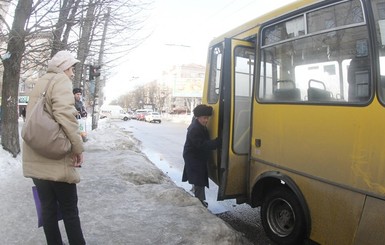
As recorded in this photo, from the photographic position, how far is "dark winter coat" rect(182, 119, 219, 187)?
5774mm

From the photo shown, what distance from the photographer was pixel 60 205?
11.1 ft

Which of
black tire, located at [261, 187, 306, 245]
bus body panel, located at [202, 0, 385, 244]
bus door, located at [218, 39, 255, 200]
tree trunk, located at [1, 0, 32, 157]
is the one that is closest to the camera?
bus body panel, located at [202, 0, 385, 244]

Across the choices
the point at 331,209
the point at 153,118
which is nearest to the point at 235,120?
the point at 331,209

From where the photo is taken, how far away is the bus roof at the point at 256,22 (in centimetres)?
434

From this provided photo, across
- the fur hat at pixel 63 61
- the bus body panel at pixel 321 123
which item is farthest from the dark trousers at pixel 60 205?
the bus body panel at pixel 321 123

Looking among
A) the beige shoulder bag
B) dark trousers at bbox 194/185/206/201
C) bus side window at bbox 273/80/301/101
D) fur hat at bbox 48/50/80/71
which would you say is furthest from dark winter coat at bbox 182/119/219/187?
the beige shoulder bag

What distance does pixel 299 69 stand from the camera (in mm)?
4328

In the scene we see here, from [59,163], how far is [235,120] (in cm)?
265

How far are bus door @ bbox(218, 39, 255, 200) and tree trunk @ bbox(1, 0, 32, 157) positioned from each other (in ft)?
18.2

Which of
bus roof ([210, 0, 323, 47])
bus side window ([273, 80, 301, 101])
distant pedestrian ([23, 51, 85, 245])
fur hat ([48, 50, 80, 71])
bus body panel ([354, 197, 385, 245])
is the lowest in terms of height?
bus body panel ([354, 197, 385, 245])

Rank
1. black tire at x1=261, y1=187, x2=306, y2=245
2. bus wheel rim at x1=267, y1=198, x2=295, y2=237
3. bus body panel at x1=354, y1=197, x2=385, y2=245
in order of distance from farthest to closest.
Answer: bus wheel rim at x1=267, y1=198, x2=295, y2=237, black tire at x1=261, y1=187, x2=306, y2=245, bus body panel at x1=354, y1=197, x2=385, y2=245

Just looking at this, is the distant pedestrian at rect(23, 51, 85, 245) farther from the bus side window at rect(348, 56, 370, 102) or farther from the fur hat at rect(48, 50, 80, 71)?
the bus side window at rect(348, 56, 370, 102)

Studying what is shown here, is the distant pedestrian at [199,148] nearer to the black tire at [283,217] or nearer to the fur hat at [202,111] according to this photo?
the fur hat at [202,111]

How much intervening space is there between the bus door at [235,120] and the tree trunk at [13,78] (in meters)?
5.56
